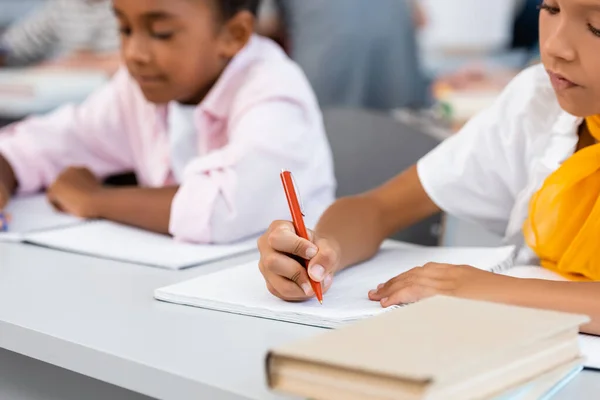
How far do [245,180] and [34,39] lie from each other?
2136mm

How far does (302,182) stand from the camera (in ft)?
4.28

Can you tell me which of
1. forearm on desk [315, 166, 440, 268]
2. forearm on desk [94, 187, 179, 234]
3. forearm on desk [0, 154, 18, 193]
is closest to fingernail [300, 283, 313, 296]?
forearm on desk [315, 166, 440, 268]

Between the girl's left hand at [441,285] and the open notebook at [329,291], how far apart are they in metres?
0.02

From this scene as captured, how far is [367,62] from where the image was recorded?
3.04 meters

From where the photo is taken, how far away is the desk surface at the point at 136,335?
0.66 m

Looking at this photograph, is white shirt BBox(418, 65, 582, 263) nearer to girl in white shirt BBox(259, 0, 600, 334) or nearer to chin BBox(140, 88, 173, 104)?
girl in white shirt BBox(259, 0, 600, 334)

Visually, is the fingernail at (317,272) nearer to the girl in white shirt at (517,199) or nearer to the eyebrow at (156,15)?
the girl in white shirt at (517,199)

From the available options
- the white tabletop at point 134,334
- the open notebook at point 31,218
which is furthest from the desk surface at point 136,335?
the open notebook at point 31,218

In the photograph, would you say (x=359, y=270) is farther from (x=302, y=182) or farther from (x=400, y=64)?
(x=400, y=64)

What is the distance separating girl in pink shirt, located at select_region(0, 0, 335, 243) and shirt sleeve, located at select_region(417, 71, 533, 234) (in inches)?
9.0

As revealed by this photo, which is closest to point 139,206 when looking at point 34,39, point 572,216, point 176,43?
point 176,43

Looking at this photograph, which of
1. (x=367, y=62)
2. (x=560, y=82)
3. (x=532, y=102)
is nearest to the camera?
(x=560, y=82)

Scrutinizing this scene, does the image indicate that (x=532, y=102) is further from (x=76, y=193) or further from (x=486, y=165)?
(x=76, y=193)

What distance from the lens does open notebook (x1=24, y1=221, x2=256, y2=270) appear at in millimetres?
1056
